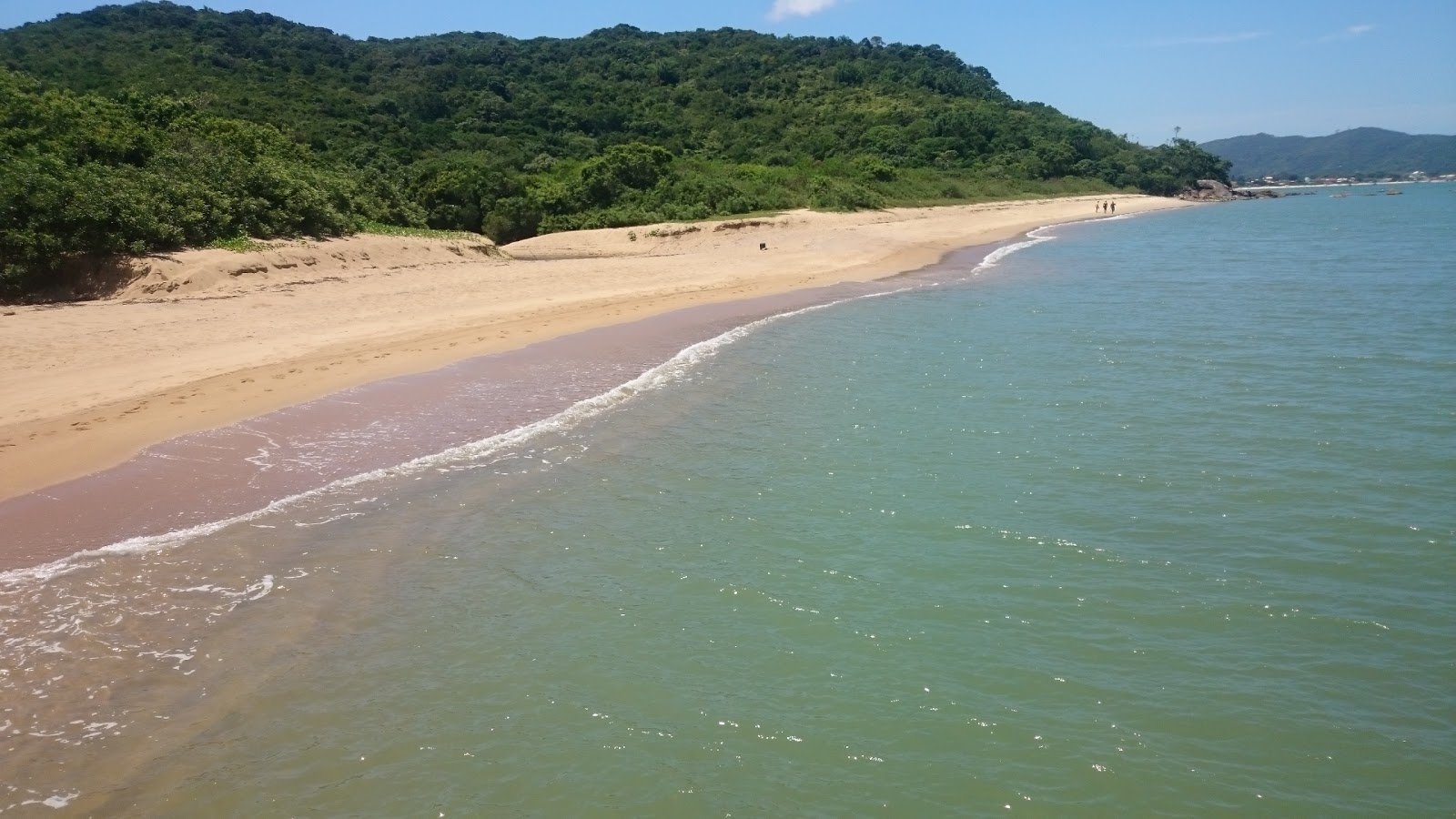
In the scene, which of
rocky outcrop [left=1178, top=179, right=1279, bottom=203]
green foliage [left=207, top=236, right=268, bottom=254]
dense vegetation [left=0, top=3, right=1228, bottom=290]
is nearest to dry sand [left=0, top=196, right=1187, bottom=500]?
green foliage [left=207, top=236, right=268, bottom=254]

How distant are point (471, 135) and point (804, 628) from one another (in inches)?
2326

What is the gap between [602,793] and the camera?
195 inches

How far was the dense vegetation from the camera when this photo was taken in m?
22.4

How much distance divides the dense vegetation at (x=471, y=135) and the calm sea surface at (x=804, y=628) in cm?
1512

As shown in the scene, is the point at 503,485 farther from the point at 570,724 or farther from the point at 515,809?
the point at 515,809

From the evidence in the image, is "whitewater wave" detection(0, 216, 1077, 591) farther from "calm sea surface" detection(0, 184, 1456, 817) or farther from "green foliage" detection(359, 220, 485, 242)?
"green foliage" detection(359, 220, 485, 242)

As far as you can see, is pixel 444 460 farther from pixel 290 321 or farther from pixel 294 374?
pixel 290 321

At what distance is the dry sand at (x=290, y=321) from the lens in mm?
11531

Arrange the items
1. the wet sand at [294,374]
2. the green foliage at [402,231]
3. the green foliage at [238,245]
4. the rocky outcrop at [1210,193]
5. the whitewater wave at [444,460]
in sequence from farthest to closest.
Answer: the rocky outcrop at [1210,193] < the green foliage at [402,231] < the green foliage at [238,245] < the wet sand at [294,374] < the whitewater wave at [444,460]

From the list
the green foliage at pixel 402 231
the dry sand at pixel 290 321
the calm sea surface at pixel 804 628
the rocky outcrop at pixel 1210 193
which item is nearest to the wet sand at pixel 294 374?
the dry sand at pixel 290 321

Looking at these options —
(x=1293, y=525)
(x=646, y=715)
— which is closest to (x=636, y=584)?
(x=646, y=715)

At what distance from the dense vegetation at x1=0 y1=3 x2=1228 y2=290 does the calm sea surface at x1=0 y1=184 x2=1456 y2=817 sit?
15.1 metres

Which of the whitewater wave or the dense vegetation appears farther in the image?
the dense vegetation

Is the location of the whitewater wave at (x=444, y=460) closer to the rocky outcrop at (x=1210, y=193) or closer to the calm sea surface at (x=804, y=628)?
the calm sea surface at (x=804, y=628)
